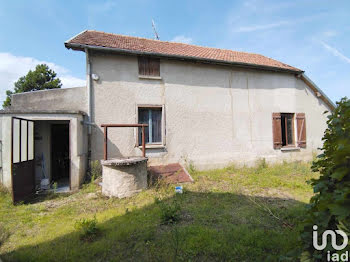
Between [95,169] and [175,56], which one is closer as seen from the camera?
[95,169]

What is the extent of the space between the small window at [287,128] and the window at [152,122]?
6197 mm

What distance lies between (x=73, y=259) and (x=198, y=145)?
5.59m

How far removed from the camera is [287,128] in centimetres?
883

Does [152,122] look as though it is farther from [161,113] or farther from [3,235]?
[3,235]

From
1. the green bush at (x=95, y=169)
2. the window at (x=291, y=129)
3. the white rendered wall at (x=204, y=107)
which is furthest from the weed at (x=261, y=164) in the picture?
the green bush at (x=95, y=169)

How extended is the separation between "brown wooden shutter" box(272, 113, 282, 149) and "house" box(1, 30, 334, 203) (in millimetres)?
43

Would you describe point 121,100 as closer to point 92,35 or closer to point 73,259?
point 92,35

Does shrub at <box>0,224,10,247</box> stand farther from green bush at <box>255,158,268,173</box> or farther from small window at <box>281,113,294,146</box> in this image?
small window at <box>281,113,294,146</box>

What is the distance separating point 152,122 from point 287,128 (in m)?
6.73

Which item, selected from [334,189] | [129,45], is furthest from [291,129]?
[334,189]

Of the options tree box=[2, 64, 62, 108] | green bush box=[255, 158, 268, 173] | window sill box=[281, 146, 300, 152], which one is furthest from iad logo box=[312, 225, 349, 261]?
tree box=[2, 64, 62, 108]

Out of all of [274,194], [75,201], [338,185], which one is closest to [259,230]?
[338,185]

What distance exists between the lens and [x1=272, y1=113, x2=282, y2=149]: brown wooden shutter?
27.2 feet

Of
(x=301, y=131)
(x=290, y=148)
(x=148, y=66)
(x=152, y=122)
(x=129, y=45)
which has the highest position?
(x=129, y=45)
